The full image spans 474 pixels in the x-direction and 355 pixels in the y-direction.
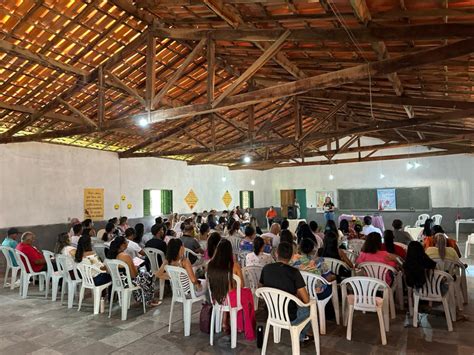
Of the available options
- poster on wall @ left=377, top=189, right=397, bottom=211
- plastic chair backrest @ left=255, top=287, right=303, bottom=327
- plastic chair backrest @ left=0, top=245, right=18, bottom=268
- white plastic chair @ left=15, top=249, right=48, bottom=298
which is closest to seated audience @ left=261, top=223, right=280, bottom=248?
plastic chair backrest @ left=255, top=287, right=303, bottom=327

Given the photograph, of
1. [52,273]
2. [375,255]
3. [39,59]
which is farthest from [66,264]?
[375,255]

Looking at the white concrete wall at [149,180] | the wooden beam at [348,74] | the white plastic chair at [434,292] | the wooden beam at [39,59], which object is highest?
the wooden beam at [39,59]

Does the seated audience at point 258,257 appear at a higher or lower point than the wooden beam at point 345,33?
lower

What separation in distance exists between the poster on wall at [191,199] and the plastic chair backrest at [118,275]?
28.8 feet

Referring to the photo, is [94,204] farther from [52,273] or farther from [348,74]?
[348,74]

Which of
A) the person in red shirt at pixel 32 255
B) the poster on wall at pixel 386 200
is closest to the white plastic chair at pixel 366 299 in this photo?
the person in red shirt at pixel 32 255

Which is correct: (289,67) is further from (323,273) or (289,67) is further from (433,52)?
(323,273)

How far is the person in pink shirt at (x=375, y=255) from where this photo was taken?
4.19m

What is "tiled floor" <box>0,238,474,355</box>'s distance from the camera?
3.36 meters

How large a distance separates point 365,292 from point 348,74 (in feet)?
8.23

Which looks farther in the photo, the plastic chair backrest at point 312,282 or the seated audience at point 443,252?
the seated audience at point 443,252

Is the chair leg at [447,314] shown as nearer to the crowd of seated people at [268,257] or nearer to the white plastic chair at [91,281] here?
the crowd of seated people at [268,257]

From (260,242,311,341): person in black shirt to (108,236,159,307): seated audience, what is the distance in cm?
214

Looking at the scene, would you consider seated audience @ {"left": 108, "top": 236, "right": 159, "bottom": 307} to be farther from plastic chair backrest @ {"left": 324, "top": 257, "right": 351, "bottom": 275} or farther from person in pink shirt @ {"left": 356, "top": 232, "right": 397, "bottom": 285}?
person in pink shirt @ {"left": 356, "top": 232, "right": 397, "bottom": 285}
